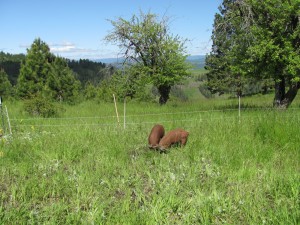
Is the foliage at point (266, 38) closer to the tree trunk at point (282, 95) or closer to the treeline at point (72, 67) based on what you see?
the tree trunk at point (282, 95)

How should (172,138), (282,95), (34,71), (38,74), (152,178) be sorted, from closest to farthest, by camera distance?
(152,178) → (172,138) → (282,95) → (34,71) → (38,74)

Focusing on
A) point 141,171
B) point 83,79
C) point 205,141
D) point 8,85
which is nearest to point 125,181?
point 141,171

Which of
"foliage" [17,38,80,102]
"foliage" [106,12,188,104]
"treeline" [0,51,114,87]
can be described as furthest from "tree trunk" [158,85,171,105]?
"treeline" [0,51,114,87]

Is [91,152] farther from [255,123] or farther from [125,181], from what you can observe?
[255,123]

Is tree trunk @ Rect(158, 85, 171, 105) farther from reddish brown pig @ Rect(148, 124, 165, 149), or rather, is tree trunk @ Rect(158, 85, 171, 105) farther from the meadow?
reddish brown pig @ Rect(148, 124, 165, 149)

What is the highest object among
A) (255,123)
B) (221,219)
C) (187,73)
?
(187,73)

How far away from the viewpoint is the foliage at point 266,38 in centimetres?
1255

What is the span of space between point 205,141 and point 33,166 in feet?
12.9

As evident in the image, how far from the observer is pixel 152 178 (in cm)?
559

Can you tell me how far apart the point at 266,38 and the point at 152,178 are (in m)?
9.88

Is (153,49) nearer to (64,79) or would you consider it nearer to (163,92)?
(163,92)

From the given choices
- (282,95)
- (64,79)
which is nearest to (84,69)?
(64,79)

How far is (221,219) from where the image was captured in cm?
421

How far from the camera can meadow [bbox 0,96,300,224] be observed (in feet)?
14.3
